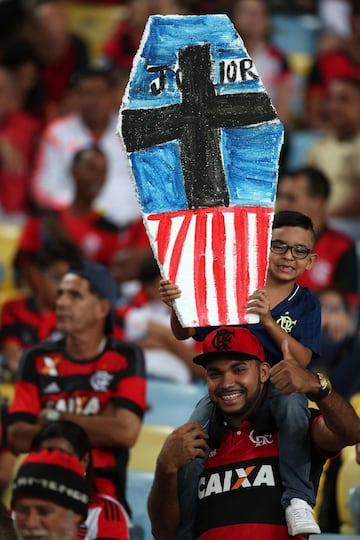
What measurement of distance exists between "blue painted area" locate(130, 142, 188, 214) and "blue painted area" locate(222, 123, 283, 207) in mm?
158

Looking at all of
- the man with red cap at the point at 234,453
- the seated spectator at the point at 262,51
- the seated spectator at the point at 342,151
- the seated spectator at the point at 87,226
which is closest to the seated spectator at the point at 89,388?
the man with red cap at the point at 234,453

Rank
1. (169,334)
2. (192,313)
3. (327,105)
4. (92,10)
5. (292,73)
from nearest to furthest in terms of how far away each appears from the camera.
Answer: 1. (192,313)
2. (169,334)
3. (327,105)
4. (292,73)
5. (92,10)

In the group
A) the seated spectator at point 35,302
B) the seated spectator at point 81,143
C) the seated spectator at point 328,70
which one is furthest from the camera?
the seated spectator at point 328,70

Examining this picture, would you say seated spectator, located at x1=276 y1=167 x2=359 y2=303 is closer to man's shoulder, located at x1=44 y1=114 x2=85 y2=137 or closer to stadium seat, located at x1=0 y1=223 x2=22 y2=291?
stadium seat, located at x1=0 y1=223 x2=22 y2=291

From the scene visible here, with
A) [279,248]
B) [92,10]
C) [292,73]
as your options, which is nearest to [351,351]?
[279,248]

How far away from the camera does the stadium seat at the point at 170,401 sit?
275 inches

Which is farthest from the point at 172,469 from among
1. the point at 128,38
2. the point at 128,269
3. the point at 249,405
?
the point at 128,38

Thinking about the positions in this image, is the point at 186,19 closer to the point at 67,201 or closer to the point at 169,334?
the point at 169,334

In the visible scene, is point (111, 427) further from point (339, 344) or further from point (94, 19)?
point (94, 19)

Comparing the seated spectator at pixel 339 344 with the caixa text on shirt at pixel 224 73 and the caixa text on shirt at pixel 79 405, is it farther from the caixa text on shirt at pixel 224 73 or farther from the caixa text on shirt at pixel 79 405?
the caixa text on shirt at pixel 224 73

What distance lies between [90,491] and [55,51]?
631 cm

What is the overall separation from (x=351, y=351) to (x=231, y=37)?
256cm

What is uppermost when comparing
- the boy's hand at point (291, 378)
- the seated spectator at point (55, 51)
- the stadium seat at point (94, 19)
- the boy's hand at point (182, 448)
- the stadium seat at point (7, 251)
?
the stadium seat at point (94, 19)

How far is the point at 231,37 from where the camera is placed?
4.67 m
